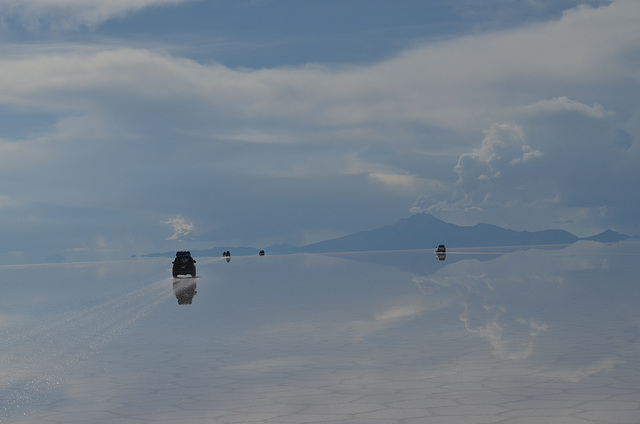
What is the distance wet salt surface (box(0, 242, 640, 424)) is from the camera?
8.90 m

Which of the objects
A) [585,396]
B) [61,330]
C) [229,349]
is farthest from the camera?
[61,330]

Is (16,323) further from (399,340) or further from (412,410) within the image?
(412,410)

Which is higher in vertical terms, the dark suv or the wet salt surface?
the dark suv

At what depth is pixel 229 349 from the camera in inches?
584

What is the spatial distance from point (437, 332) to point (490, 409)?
7845mm

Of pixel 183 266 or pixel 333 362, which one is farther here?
pixel 183 266

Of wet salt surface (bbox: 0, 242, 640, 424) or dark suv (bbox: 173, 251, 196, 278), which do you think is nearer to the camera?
wet salt surface (bbox: 0, 242, 640, 424)

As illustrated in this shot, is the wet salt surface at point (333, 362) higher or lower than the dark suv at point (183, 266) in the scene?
lower

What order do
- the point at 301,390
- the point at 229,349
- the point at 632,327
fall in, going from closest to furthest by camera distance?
the point at 301,390
the point at 229,349
the point at 632,327

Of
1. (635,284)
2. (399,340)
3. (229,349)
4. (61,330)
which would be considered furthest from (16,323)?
(635,284)

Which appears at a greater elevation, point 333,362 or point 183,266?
point 183,266

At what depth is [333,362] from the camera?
12.7 meters

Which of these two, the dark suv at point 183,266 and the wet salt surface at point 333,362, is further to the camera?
the dark suv at point 183,266

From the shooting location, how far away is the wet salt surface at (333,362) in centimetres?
890
